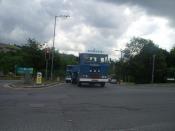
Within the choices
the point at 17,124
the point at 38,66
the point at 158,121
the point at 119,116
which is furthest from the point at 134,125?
the point at 38,66

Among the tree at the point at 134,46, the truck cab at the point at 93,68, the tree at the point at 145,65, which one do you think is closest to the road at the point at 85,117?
the truck cab at the point at 93,68

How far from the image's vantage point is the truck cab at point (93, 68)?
43.9 m

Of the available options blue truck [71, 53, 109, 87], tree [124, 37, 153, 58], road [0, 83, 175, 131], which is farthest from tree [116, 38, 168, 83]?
road [0, 83, 175, 131]

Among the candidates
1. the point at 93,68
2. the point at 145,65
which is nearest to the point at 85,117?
the point at 93,68

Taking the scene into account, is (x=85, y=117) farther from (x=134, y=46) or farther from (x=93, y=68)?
(x=134, y=46)

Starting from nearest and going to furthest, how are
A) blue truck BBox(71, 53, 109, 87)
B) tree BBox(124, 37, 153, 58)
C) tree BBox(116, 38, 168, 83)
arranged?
1. blue truck BBox(71, 53, 109, 87)
2. tree BBox(116, 38, 168, 83)
3. tree BBox(124, 37, 153, 58)

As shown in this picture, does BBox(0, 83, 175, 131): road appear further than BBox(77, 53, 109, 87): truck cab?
No

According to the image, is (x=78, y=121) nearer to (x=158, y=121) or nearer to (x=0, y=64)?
(x=158, y=121)

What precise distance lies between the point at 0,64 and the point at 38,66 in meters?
29.8

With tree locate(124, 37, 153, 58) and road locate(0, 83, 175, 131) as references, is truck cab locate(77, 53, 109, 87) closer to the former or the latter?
road locate(0, 83, 175, 131)

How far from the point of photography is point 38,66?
86938 millimetres

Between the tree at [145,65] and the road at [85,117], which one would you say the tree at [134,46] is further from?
the road at [85,117]

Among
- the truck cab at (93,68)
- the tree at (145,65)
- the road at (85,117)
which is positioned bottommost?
the road at (85,117)

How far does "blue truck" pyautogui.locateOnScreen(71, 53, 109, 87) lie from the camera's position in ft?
144
